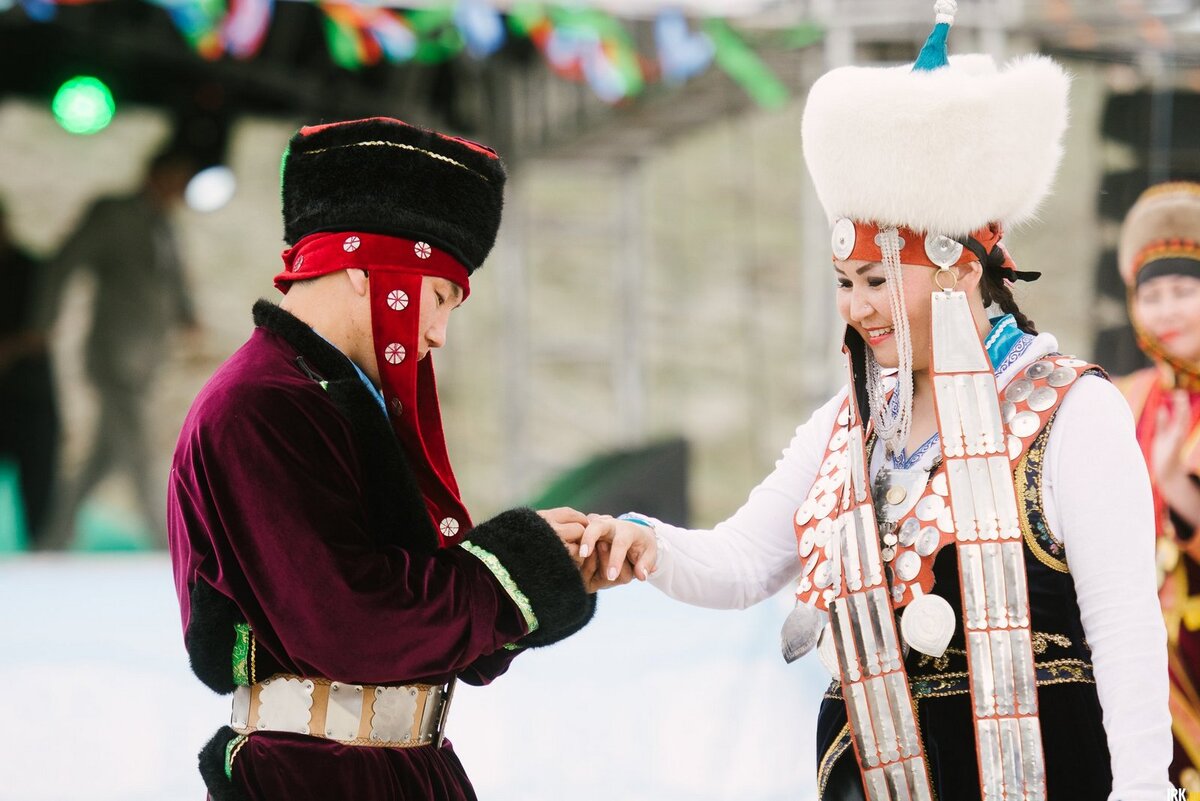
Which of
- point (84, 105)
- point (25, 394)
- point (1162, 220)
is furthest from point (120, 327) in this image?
point (1162, 220)

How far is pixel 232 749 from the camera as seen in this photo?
176cm

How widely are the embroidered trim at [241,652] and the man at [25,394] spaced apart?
644 cm

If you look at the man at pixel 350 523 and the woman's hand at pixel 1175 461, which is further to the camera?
the woman's hand at pixel 1175 461

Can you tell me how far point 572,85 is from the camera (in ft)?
23.6

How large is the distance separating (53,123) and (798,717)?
7.73 metres

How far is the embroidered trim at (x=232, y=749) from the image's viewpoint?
175 cm

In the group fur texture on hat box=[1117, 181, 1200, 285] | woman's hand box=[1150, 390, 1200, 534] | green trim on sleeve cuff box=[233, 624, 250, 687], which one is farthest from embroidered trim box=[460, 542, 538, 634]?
fur texture on hat box=[1117, 181, 1200, 285]

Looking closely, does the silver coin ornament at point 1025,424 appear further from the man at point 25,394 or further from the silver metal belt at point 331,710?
the man at point 25,394

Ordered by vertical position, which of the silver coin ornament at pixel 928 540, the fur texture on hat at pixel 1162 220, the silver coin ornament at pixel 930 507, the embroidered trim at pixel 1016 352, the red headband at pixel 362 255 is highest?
the fur texture on hat at pixel 1162 220

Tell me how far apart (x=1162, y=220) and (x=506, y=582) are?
8.48 feet

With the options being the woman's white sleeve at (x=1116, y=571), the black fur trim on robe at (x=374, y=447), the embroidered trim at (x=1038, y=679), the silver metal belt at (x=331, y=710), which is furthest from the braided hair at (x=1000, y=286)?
the silver metal belt at (x=331, y=710)

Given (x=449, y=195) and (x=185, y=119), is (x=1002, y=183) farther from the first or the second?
(x=185, y=119)

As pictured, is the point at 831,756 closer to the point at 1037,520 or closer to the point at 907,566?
the point at 907,566

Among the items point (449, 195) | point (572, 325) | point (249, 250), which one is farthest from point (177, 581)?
point (572, 325)
